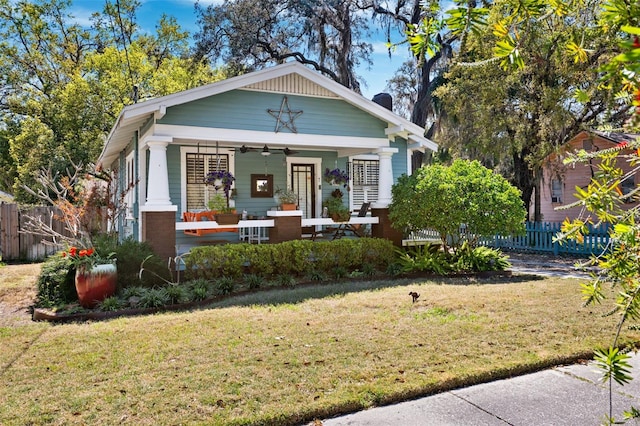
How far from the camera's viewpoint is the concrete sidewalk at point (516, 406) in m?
3.60

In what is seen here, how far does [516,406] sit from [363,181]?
1172 centimetres

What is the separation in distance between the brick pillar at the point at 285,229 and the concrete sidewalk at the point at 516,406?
7136 mm

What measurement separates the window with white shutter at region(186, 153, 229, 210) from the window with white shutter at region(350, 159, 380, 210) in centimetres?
452

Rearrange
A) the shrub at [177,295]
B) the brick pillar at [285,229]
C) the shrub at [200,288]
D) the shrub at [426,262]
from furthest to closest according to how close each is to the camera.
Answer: the brick pillar at [285,229] → the shrub at [426,262] → the shrub at [200,288] → the shrub at [177,295]

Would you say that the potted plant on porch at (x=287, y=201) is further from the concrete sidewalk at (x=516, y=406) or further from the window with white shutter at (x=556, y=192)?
the window with white shutter at (x=556, y=192)

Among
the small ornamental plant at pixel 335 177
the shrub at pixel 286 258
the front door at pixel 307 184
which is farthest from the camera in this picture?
the front door at pixel 307 184

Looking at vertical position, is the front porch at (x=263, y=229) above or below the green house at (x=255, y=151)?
below

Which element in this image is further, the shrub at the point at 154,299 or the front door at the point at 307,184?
the front door at the point at 307,184

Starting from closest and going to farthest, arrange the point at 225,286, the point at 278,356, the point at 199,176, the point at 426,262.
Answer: the point at 278,356 < the point at 225,286 < the point at 426,262 < the point at 199,176

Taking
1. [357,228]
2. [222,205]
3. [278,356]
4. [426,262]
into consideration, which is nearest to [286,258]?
[222,205]

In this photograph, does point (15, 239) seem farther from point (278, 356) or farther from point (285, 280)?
point (278, 356)

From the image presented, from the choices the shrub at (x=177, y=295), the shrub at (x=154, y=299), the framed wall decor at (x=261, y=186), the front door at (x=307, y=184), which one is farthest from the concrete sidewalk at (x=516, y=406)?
the front door at (x=307, y=184)

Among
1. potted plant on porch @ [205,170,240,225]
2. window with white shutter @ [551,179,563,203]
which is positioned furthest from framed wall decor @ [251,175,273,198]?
window with white shutter @ [551,179,563,203]

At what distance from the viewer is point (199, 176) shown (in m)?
12.5
